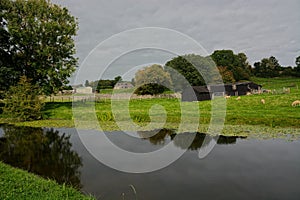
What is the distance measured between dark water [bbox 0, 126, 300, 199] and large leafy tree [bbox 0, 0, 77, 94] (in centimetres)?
1392

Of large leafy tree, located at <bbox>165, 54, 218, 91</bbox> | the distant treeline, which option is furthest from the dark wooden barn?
large leafy tree, located at <bbox>165, 54, 218, 91</bbox>

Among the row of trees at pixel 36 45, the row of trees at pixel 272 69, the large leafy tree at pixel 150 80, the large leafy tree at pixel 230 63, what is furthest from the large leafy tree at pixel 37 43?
the row of trees at pixel 272 69

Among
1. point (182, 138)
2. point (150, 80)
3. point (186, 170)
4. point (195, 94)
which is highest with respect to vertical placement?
point (150, 80)

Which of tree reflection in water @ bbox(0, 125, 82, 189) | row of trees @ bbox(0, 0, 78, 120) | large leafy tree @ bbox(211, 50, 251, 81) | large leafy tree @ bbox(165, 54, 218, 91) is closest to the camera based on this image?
tree reflection in water @ bbox(0, 125, 82, 189)

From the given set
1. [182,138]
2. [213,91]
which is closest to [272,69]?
[213,91]

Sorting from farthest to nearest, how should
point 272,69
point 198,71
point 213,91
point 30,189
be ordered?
point 272,69 → point 198,71 → point 213,91 → point 30,189

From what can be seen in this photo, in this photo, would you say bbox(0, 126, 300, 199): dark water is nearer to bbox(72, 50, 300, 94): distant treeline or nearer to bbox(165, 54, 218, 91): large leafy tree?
bbox(72, 50, 300, 94): distant treeline

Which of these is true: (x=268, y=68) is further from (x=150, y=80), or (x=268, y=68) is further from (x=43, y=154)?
(x=43, y=154)

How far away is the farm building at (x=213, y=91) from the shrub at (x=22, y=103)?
2092cm

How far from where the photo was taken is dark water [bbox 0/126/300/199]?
6.45m

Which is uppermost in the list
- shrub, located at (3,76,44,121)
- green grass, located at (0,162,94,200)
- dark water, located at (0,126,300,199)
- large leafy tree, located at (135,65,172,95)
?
large leafy tree, located at (135,65,172,95)

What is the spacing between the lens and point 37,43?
983 inches

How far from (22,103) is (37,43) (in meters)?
7.77

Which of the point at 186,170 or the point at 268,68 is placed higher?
the point at 268,68
